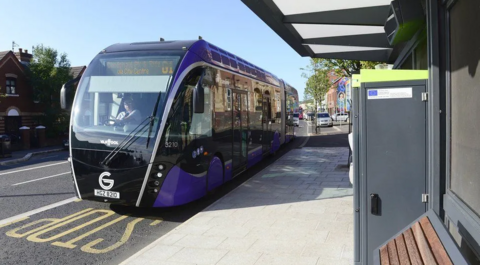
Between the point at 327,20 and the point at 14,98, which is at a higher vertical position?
the point at 14,98

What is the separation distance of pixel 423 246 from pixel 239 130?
7.39m

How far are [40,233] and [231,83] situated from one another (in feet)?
16.6

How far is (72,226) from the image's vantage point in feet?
21.0

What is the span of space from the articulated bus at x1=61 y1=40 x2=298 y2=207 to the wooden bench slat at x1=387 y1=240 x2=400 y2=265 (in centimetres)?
426

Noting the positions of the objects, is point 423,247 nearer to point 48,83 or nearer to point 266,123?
point 266,123

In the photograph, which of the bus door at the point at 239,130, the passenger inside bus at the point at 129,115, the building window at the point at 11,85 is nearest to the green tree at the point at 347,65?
the bus door at the point at 239,130

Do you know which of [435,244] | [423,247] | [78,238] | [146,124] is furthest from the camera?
[146,124]

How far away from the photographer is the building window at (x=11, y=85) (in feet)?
93.2

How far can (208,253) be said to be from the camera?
4.79m

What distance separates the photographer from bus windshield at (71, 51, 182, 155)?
636cm

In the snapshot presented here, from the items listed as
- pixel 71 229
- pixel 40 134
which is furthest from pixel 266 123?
pixel 40 134

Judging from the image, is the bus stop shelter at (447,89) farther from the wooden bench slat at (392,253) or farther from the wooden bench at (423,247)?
the wooden bench slat at (392,253)

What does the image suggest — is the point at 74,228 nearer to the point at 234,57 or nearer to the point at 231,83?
the point at 231,83

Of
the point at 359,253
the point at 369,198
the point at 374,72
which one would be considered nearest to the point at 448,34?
the point at 374,72
